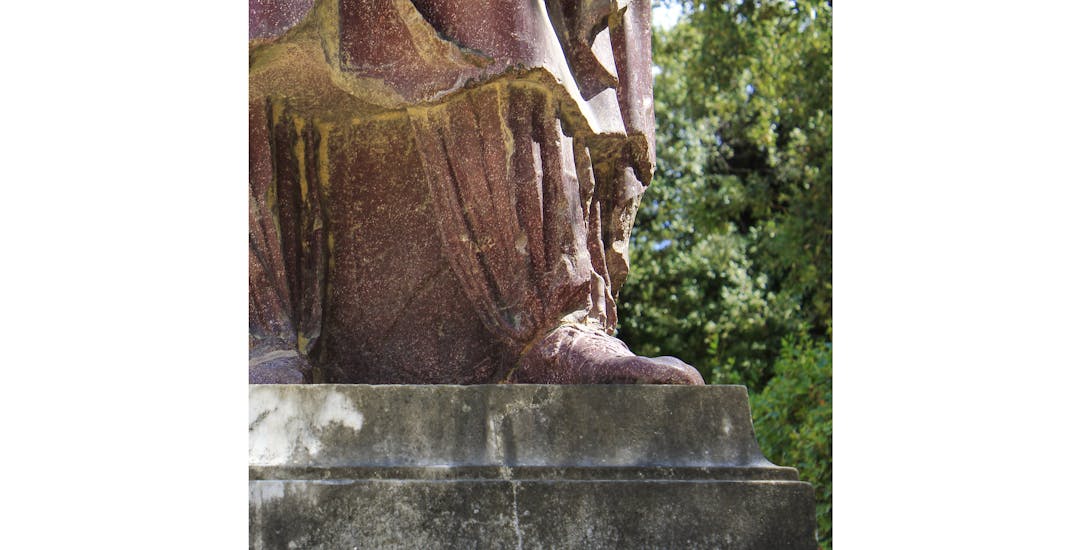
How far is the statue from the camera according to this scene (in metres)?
3.43

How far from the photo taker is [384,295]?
386 cm

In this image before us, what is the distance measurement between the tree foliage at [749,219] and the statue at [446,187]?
5294mm

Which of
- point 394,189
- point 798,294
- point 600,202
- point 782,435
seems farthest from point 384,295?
point 798,294

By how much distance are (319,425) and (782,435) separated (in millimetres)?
6511

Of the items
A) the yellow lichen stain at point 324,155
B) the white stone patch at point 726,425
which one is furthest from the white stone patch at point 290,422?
the yellow lichen stain at point 324,155

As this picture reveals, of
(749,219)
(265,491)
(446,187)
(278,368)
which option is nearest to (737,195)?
(749,219)

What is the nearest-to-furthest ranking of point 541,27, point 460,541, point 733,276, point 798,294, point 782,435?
point 460,541 < point 541,27 < point 782,435 < point 798,294 < point 733,276

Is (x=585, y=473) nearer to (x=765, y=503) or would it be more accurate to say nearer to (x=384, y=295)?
(x=765, y=503)

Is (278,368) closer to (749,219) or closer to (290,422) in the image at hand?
(290,422)

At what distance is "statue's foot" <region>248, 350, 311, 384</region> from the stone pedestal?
272 mm

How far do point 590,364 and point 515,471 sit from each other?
0.34 m

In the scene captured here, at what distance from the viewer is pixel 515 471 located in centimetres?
304

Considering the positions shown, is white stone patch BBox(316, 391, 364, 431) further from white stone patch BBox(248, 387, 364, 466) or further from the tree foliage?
the tree foliage

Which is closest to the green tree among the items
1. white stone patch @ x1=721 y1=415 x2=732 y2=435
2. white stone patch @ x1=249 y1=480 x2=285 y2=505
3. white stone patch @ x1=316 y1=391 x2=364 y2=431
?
white stone patch @ x1=721 y1=415 x2=732 y2=435
